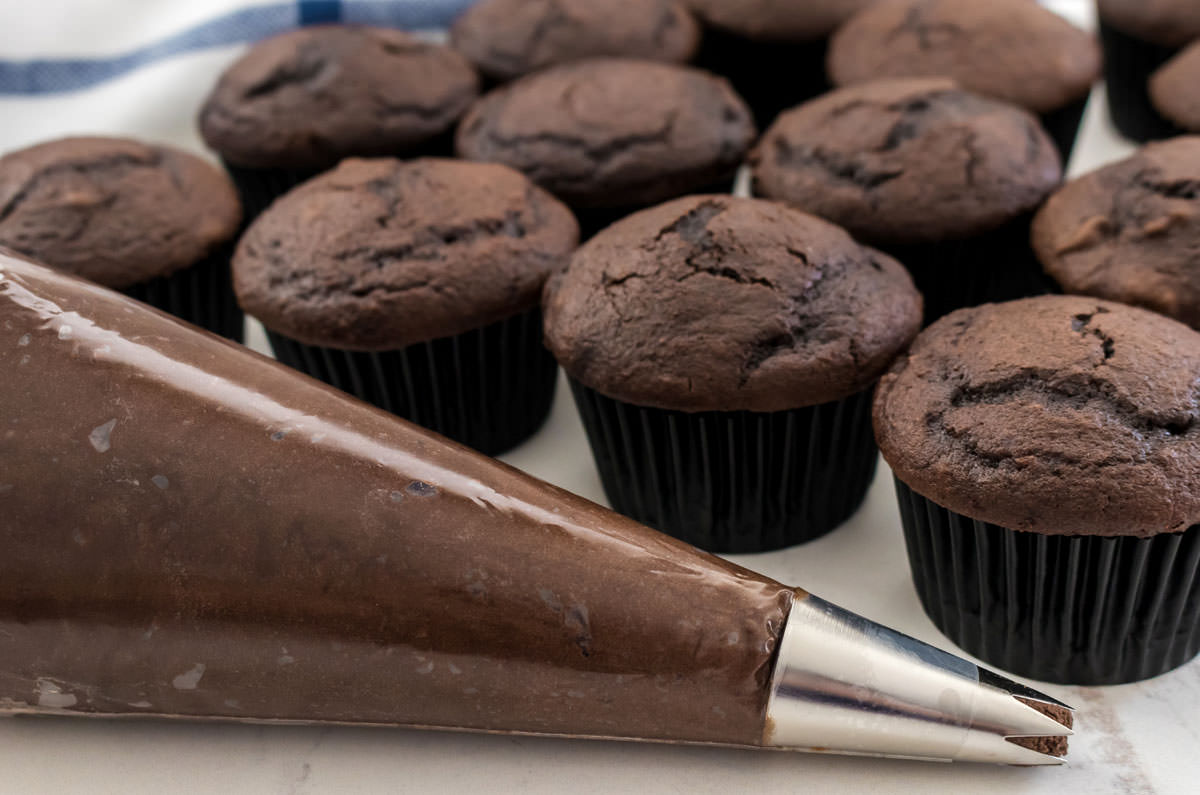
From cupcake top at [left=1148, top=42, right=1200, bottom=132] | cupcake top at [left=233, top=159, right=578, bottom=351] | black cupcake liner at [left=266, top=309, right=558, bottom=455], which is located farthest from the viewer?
cupcake top at [left=1148, top=42, right=1200, bottom=132]

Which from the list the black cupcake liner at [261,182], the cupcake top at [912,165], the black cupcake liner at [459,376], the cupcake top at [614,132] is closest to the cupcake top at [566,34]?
the cupcake top at [614,132]

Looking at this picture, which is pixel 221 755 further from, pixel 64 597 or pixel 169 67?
pixel 169 67

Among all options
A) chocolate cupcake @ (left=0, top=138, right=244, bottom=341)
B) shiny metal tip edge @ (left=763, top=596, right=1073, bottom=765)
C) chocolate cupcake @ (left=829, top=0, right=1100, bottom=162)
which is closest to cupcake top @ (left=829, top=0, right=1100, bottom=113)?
chocolate cupcake @ (left=829, top=0, right=1100, bottom=162)

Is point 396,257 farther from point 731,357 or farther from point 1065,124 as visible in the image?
point 1065,124

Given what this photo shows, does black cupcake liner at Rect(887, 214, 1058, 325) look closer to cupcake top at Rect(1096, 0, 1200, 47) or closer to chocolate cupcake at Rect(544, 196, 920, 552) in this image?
chocolate cupcake at Rect(544, 196, 920, 552)

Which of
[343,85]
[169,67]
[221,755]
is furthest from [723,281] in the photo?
[169,67]

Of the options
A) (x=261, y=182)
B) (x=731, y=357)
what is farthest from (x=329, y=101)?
(x=731, y=357)

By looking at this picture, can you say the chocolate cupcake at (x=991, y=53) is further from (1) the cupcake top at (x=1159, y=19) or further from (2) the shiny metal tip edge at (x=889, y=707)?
(2) the shiny metal tip edge at (x=889, y=707)
